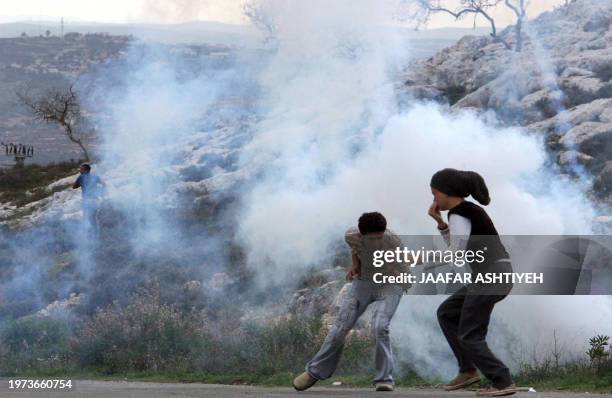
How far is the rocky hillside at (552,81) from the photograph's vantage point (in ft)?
66.4

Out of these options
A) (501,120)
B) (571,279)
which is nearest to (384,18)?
(501,120)

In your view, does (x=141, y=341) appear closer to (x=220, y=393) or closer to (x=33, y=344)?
(x=33, y=344)

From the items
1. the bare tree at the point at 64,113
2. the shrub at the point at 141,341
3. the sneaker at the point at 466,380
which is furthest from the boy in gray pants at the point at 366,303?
the bare tree at the point at 64,113

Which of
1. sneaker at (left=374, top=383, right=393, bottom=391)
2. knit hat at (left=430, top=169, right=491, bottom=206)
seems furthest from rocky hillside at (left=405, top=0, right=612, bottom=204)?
knit hat at (left=430, top=169, right=491, bottom=206)

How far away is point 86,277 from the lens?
19859 mm

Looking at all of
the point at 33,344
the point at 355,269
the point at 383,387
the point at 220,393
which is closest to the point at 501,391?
the point at 383,387

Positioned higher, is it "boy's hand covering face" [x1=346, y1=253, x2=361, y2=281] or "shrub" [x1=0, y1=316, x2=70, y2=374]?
"boy's hand covering face" [x1=346, y1=253, x2=361, y2=281]

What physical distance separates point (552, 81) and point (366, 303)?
1639 centimetres

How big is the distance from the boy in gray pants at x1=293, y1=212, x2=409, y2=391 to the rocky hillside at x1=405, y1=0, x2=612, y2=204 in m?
9.31

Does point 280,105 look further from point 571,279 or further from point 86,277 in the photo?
point 571,279

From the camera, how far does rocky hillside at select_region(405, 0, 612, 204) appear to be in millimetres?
20234

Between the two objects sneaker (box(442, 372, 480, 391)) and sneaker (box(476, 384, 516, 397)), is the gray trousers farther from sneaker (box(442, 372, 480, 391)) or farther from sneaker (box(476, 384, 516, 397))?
sneaker (box(476, 384, 516, 397))

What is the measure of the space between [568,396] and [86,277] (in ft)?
40.7

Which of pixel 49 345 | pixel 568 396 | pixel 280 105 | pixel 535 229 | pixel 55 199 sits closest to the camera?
pixel 568 396
